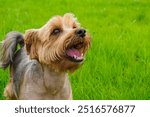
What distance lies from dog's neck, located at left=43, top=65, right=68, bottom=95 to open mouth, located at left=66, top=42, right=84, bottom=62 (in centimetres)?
49

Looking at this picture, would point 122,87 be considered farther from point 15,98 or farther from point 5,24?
point 5,24

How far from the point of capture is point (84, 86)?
7.75 metres

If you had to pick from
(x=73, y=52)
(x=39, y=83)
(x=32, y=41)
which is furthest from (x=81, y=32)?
(x=39, y=83)

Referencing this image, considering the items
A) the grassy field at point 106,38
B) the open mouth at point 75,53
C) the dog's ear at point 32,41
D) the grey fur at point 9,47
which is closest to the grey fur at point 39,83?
the dog's ear at point 32,41

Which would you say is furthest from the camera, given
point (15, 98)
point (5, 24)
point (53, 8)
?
point (53, 8)

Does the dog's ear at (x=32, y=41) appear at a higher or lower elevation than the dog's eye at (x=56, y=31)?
lower

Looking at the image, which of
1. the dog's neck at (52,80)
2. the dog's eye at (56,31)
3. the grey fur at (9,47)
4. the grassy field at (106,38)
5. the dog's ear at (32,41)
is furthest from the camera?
the grassy field at (106,38)

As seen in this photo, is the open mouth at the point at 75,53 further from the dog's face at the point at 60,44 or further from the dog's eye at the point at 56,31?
the dog's eye at the point at 56,31

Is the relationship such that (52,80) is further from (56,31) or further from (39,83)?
(56,31)

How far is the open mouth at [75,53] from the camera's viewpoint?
Result: 6.04 m

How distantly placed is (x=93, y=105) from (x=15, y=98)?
1.32 meters

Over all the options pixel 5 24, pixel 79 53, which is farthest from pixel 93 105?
pixel 5 24

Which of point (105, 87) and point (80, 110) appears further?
point (105, 87)

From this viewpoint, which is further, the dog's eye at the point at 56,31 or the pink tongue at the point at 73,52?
the dog's eye at the point at 56,31
